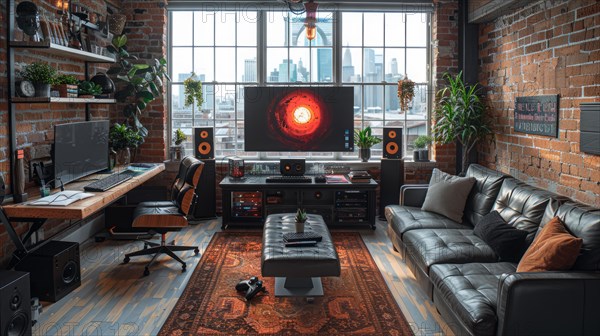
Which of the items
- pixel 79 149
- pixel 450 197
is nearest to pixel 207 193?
pixel 79 149

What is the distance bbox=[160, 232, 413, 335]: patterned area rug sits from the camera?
151 inches

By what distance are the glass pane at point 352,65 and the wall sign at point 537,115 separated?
2.20 m

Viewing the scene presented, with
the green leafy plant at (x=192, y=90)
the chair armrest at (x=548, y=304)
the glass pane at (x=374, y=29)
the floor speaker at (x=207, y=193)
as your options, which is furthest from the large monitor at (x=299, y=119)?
the chair armrest at (x=548, y=304)

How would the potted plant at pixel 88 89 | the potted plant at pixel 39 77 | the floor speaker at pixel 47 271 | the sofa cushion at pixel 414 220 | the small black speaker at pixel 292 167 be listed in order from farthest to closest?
the small black speaker at pixel 292 167 → the potted plant at pixel 88 89 → the sofa cushion at pixel 414 220 → the potted plant at pixel 39 77 → the floor speaker at pixel 47 271

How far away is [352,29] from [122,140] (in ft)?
10.4

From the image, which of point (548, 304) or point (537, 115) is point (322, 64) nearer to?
point (537, 115)

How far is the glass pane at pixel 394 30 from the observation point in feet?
24.2

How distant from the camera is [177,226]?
517 centimetres

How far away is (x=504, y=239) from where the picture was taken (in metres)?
4.12

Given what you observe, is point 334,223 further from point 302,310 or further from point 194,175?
point 302,310

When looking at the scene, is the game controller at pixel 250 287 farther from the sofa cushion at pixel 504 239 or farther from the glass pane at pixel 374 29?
the glass pane at pixel 374 29

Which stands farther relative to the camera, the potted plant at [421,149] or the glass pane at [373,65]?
the glass pane at [373,65]

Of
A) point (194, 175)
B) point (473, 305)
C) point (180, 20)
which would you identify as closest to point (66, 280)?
point (194, 175)

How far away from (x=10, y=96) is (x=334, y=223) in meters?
3.67
